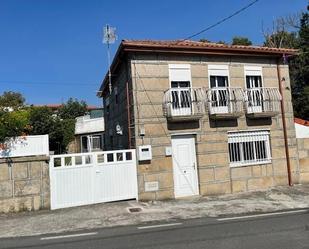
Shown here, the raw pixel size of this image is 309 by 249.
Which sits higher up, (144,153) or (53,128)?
(53,128)

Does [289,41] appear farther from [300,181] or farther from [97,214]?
[97,214]

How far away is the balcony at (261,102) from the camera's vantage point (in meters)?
15.7

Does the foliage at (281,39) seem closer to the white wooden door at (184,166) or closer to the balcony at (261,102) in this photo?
the balcony at (261,102)

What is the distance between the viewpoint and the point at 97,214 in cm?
1143

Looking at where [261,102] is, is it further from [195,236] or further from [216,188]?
[195,236]

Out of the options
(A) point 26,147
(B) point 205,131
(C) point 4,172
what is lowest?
(C) point 4,172

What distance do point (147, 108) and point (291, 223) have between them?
7058mm

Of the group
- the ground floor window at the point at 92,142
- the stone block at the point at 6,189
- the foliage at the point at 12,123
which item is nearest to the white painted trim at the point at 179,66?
the foliage at the point at 12,123

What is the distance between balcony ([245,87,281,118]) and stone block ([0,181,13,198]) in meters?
9.32

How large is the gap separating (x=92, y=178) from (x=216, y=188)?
4.91m

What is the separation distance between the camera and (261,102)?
52.2 feet

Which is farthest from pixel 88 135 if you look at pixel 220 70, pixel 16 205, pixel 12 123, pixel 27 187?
pixel 16 205

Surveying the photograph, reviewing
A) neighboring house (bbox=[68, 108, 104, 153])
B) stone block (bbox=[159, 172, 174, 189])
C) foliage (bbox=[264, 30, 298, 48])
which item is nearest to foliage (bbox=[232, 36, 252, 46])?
foliage (bbox=[264, 30, 298, 48])

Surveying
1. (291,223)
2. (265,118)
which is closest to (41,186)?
(291,223)
